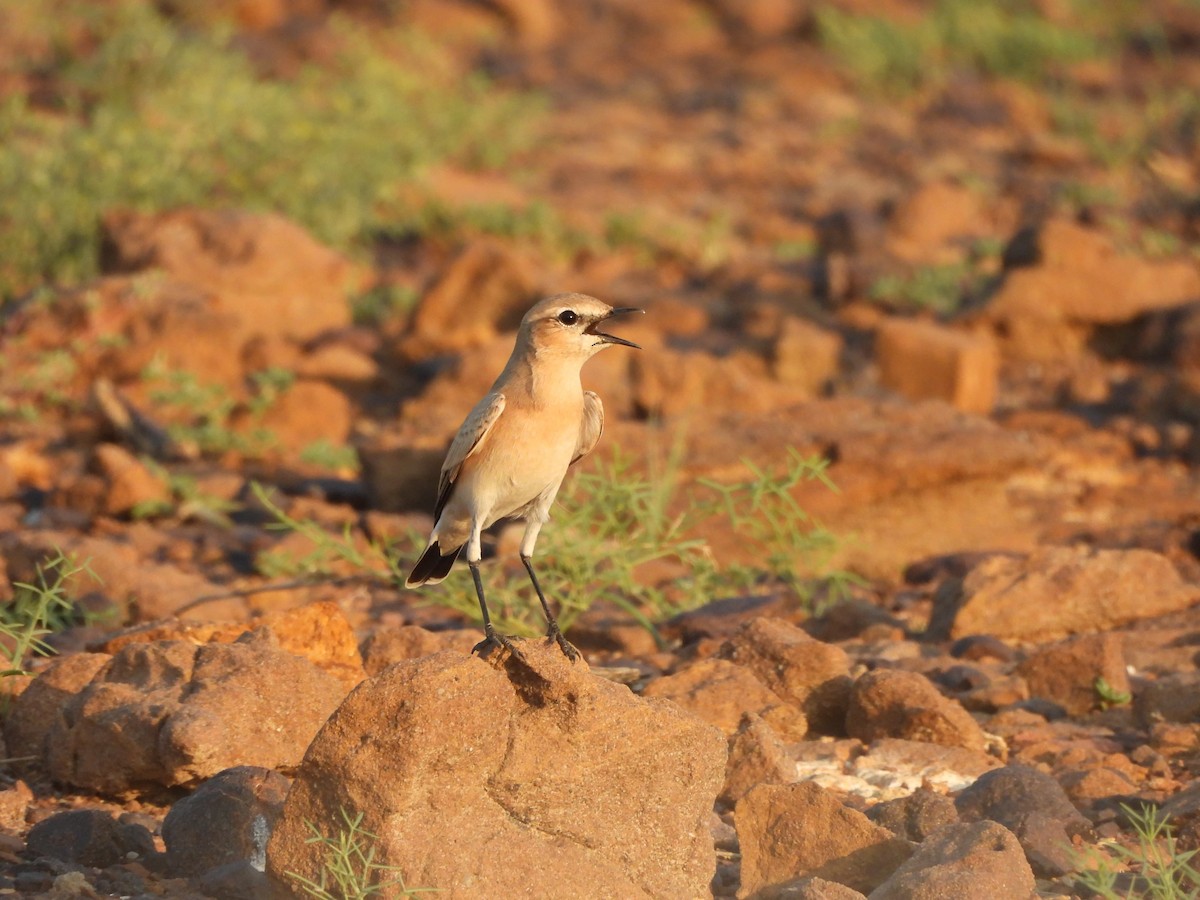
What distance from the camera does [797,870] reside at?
3.74 metres

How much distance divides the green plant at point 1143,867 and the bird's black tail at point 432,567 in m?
2.15

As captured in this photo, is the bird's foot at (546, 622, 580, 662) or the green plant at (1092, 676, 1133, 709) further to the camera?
the green plant at (1092, 676, 1133, 709)

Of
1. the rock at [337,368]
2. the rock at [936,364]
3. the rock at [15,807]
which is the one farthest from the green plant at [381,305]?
the rock at [15,807]

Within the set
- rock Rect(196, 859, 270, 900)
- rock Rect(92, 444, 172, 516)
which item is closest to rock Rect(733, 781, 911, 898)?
rock Rect(196, 859, 270, 900)

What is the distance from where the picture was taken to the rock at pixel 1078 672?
510cm

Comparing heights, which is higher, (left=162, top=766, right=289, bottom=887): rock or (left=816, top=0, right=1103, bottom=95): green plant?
(left=816, top=0, right=1103, bottom=95): green plant

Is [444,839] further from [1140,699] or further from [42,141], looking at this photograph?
[42,141]

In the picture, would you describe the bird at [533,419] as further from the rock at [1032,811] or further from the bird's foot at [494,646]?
the rock at [1032,811]

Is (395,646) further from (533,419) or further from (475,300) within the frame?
(475,300)

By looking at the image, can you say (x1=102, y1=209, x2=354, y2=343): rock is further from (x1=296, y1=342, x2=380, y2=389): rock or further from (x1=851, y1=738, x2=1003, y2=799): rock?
(x1=851, y1=738, x2=1003, y2=799): rock

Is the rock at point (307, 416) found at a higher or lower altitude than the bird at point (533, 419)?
lower

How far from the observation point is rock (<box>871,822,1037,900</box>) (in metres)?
3.31

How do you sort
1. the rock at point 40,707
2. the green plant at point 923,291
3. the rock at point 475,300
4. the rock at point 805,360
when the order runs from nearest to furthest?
the rock at point 40,707
the rock at point 805,360
the rock at point 475,300
the green plant at point 923,291

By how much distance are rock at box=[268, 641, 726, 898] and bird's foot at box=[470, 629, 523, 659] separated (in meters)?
0.02
